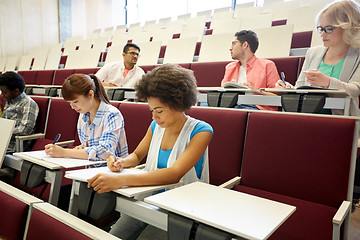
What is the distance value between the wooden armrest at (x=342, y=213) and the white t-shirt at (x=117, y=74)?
86cm

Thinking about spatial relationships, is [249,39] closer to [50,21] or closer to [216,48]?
[216,48]

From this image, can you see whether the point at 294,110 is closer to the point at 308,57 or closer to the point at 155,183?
the point at 308,57

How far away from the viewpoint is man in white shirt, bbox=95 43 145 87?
42.1 inches

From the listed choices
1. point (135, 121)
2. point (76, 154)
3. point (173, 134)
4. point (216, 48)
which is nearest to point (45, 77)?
point (216, 48)

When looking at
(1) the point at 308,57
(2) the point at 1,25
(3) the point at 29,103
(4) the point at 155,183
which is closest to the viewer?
(4) the point at 155,183

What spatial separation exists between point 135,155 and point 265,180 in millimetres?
219

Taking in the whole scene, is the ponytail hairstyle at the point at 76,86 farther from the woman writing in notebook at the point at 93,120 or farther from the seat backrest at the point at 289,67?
the seat backrest at the point at 289,67

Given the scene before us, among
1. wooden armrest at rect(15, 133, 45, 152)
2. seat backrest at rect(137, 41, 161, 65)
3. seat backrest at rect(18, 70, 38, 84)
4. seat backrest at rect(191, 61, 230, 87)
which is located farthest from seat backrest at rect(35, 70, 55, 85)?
seat backrest at rect(191, 61, 230, 87)

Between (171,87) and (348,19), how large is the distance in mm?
417

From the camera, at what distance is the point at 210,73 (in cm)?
98

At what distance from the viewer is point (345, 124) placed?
0.38m

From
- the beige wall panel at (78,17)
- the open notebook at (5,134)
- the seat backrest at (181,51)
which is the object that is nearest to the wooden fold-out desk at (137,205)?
the open notebook at (5,134)

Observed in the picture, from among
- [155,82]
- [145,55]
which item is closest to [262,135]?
[155,82]

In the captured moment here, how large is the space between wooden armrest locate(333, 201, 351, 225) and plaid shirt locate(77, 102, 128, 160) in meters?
0.36
